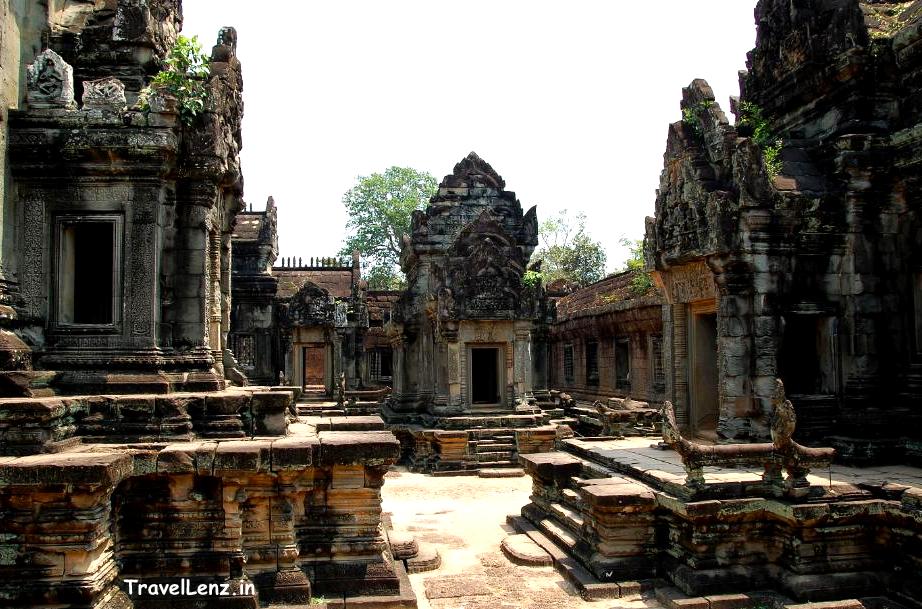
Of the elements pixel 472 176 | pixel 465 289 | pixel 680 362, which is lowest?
pixel 680 362

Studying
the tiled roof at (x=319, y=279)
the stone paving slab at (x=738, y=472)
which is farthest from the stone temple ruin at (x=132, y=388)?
the tiled roof at (x=319, y=279)

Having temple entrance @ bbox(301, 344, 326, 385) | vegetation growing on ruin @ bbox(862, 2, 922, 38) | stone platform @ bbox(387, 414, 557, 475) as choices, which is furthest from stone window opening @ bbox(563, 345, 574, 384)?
vegetation growing on ruin @ bbox(862, 2, 922, 38)

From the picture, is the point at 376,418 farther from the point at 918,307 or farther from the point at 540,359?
the point at 540,359

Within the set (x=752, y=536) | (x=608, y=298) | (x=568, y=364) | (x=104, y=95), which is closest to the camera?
(x=752, y=536)

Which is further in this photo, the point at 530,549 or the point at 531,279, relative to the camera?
the point at 531,279

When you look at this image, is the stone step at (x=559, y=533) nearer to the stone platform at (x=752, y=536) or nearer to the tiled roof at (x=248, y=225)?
the stone platform at (x=752, y=536)

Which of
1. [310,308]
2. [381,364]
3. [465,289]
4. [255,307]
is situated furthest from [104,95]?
[381,364]

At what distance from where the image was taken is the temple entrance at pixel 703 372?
10.2m

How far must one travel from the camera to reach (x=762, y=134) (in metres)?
10.8

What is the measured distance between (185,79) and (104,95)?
850 mm

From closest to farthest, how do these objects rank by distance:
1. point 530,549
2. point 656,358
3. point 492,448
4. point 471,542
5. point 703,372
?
1. point 530,549
2. point 471,542
3. point 703,372
4. point 492,448
5. point 656,358

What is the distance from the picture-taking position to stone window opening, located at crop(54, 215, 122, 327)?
24.4 feet

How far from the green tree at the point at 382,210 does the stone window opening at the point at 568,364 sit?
19503 mm

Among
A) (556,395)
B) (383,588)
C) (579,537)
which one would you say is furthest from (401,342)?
(383,588)
